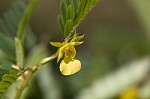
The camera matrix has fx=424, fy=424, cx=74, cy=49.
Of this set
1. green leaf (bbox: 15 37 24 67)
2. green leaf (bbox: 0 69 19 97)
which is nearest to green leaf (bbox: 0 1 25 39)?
green leaf (bbox: 15 37 24 67)

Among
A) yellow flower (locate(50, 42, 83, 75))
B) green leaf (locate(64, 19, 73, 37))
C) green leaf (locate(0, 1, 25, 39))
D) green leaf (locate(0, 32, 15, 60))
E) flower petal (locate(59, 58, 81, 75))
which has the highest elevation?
green leaf (locate(0, 1, 25, 39))

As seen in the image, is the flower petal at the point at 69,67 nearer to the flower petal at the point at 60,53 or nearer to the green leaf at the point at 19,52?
the flower petal at the point at 60,53

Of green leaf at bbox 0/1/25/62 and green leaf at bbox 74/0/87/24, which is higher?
green leaf at bbox 0/1/25/62

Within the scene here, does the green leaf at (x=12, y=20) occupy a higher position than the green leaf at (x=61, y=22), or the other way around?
the green leaf at (x=12, y=20)

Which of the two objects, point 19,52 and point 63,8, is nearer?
point 63,8

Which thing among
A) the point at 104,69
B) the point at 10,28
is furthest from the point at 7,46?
the point at 104,69

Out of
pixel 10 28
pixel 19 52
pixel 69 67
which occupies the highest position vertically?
pixel 10 28

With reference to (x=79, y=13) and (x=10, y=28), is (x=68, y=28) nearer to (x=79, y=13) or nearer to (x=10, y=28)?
(x=79, y=13)

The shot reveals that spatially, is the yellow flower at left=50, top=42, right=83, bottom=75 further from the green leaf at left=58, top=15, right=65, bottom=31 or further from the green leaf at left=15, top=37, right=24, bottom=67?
the green leaf at left=15, top=37, right=24, bottom=67

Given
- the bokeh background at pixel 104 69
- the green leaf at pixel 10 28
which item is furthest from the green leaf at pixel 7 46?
the bokeh background at pixel 104 69

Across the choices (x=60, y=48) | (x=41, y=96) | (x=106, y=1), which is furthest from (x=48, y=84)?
(x=106, y=1)

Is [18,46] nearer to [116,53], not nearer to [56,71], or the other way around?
[56,71]

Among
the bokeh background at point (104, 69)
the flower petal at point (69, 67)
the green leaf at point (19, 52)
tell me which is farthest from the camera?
the bokeh background at point (104, 69)
